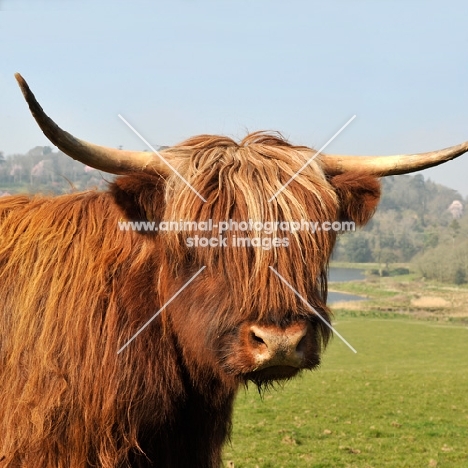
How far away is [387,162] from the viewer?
13.6 feet

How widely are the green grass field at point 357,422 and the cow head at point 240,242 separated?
2.35 ft

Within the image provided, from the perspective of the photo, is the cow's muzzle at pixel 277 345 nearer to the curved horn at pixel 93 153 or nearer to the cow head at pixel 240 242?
the cow head at pixel 240 242

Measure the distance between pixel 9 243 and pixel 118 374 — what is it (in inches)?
48.8

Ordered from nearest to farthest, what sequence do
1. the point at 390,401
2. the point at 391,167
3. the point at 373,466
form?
the point at 391,167
the point at 373,466
the point at 390,401

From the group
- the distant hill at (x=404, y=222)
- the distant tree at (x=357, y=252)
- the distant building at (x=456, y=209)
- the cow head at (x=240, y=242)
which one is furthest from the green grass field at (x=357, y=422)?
the distant building at (x=456, y=209)

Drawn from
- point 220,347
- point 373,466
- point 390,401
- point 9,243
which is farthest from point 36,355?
point 390,401

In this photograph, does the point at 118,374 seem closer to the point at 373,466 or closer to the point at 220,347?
the point at 220,347

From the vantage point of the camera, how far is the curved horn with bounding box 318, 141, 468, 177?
3924mm

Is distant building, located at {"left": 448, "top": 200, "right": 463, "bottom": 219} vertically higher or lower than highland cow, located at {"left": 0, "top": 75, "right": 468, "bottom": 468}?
higher

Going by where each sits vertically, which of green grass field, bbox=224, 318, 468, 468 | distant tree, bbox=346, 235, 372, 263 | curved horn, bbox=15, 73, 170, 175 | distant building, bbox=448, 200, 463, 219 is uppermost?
distant building, bbox=448, 200, 463, 219

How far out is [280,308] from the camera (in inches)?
126

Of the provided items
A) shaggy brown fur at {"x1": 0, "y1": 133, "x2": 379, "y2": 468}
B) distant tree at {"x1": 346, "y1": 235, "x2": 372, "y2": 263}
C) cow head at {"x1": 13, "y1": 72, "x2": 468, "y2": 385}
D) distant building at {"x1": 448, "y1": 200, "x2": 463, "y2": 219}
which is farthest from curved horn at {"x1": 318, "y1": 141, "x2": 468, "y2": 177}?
distant building at {"x1": 448, "y1": 200, "x2": 463, "y2": 219}

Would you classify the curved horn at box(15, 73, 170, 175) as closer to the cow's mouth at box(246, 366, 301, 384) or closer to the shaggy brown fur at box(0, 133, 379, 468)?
the shaggy brown fur at box(0, 133, 379, 468)

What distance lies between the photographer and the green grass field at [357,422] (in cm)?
892
